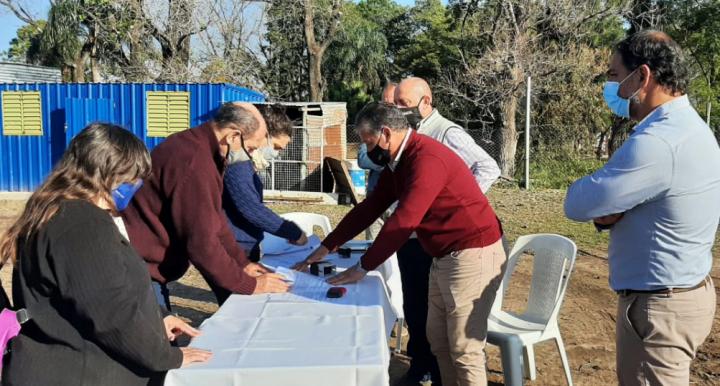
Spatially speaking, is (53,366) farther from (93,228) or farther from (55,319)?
(93,228)

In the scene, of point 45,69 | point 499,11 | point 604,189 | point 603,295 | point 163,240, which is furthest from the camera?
point 45,69

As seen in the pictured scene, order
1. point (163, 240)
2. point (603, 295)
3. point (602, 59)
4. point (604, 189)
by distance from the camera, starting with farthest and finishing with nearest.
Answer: point (602, 59) → point (603, 295) → point (163, 240) → point (604, 189)

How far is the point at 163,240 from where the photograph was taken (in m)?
2.65

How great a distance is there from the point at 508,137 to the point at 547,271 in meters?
11.6

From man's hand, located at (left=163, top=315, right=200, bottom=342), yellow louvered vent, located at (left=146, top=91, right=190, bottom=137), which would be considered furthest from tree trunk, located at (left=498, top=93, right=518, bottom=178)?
man's hand, located at (left=163, top=315, right=200, bottom=342)

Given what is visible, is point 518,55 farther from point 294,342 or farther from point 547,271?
point 294,342

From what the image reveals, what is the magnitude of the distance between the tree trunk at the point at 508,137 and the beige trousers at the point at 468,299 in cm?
1187

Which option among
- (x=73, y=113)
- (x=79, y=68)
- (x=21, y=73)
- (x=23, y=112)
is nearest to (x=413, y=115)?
(x=73, y=113)

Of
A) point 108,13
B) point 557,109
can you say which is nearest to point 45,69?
point 108,13

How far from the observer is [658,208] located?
200cm

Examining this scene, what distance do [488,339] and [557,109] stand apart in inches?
566

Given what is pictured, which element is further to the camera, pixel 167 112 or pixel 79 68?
pixel 79 68

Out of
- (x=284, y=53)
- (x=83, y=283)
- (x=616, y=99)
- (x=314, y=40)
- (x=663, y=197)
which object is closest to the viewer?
(x=83, y=283)

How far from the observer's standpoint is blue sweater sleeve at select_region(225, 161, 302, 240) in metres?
3.42
